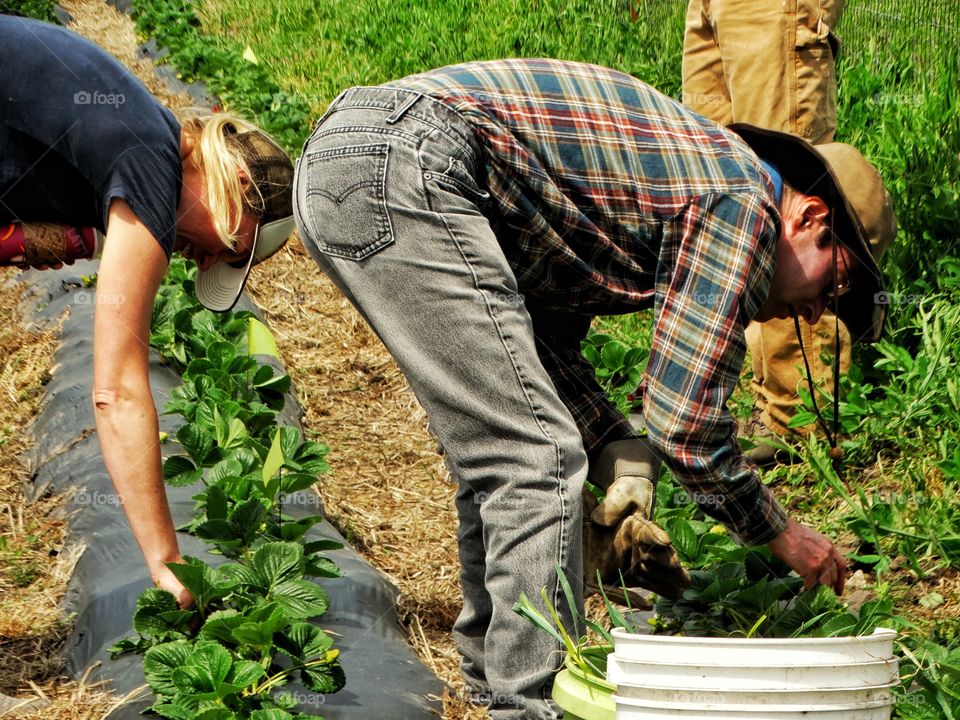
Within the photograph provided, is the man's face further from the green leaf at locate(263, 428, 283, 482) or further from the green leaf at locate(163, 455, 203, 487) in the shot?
the green leaf at locate(163, 455, 203, 487)

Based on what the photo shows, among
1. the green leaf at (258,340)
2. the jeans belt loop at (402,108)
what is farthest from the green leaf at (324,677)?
the green leaf at (258,340)

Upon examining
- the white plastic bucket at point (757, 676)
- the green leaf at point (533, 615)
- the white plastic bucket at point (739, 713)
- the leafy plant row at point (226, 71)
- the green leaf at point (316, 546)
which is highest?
the white plastic bucket at point (757, 676)

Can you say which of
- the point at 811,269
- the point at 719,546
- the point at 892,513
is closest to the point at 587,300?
the point at 811,269

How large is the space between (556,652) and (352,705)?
48 centimetres

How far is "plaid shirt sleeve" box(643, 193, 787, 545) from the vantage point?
194 cm

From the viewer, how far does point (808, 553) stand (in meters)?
2.08

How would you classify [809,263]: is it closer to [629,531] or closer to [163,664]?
[629,531]

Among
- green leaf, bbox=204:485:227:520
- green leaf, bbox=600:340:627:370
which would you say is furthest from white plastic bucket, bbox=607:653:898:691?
green leaf, bbox=600:340:627:370

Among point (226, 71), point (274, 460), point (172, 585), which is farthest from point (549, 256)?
point (226, 71)

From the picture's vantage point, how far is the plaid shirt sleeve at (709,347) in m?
1.94

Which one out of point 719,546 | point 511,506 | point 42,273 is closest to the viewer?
point 511,506

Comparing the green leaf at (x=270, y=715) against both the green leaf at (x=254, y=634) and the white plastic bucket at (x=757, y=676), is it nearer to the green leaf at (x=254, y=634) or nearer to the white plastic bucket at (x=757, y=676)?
the green leaf at (x=254, y=634)

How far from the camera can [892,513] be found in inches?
113

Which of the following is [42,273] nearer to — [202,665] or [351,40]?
[202,665]
